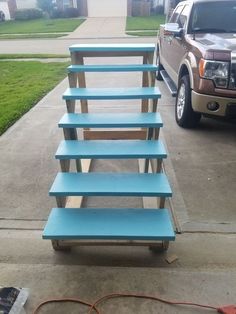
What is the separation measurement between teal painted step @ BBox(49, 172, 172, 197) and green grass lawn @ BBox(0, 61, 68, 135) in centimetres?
274

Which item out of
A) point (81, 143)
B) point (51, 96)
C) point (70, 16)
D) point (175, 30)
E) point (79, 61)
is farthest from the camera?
point (70, 16)

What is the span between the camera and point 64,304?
2.19 metres

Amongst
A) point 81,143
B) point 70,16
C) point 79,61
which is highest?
point 79,61

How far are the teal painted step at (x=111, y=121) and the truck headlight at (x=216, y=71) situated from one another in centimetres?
136

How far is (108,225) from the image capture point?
256 centimetres

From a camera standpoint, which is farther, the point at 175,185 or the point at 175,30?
the point at 175,30

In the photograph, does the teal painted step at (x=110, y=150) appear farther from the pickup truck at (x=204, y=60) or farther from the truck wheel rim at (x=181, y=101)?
the truck wheel rim at (x=181, y=101)

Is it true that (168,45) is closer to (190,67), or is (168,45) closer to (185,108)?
(190,67)

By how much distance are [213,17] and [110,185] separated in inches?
151

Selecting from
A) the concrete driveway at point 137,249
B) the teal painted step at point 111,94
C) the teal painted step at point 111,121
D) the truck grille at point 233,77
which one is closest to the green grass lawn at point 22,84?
the concrete driveway at point 137,249

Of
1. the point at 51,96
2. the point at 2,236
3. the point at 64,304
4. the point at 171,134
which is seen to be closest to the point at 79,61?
the point at 171,134

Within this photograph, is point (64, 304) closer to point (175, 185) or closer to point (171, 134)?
point (175, 185)

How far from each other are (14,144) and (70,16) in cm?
3010

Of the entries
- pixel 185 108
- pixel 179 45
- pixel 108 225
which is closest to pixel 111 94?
pixel 108 225
